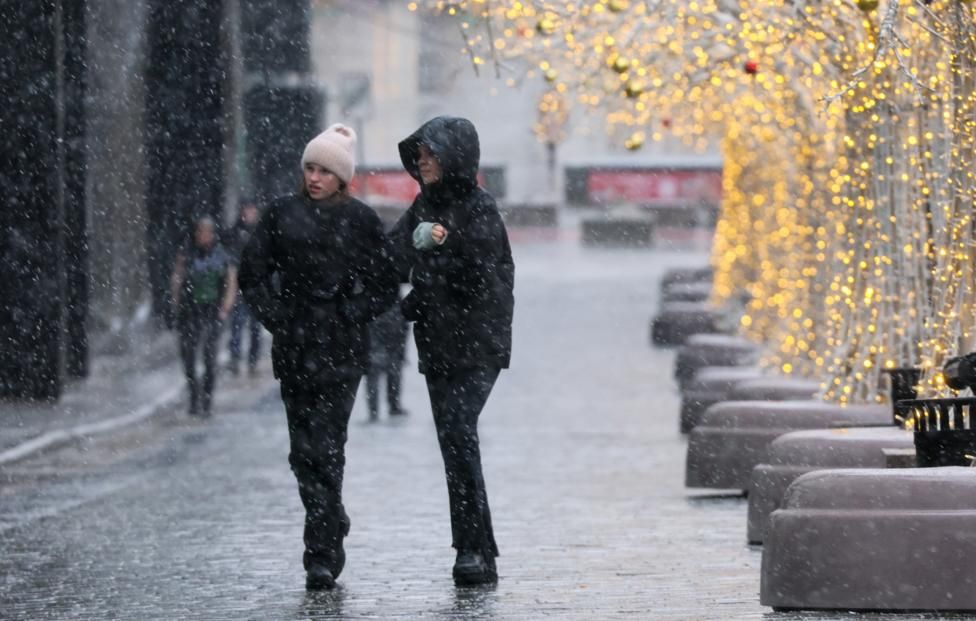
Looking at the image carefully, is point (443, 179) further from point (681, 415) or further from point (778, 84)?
point (778, 84)

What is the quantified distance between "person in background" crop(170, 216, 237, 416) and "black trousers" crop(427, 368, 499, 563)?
11335 millimetres

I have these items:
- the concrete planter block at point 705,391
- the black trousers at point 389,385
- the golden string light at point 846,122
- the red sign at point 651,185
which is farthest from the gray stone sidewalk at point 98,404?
the red sign at point 651,185

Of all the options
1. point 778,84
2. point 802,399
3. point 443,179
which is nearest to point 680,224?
point 778,84

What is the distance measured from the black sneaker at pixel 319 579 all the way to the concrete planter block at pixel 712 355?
37.6ft

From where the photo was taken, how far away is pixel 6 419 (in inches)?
789

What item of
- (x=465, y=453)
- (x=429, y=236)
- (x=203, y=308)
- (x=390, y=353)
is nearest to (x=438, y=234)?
(x=429, y=236)

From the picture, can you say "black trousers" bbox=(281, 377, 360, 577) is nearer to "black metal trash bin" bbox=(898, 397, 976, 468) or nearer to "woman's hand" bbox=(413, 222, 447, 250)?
"woman's hand" bbox=(413, 222, 447, 250)

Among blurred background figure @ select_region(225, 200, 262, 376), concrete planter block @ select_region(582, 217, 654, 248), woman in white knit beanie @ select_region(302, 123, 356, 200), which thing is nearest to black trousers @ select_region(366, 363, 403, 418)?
blurred background figure @ select_region(225, 200, 262, 376)

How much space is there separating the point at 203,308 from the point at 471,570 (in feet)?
39.5

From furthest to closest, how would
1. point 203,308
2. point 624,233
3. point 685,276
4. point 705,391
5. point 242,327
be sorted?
1. point 624,233
2. point 685,276
3. point 242,327
4. point 203,308
5. point 705,391

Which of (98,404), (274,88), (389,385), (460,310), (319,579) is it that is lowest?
(98,404)

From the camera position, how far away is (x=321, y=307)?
10203 mm

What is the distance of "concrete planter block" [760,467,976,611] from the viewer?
29.0 ft

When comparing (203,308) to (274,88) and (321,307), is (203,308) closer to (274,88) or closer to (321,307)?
(321,307)
